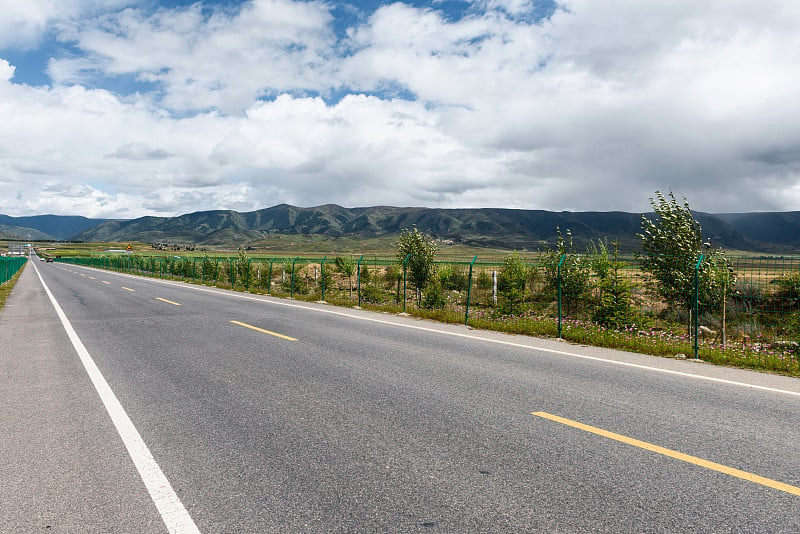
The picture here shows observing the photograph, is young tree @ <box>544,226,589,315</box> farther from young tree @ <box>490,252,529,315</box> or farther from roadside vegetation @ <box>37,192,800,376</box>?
young tree @ <box>490,252,529,315</box>

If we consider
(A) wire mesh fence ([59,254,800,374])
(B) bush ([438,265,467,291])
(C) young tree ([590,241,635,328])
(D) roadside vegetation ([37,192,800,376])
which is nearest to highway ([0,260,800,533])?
(A) wire mesh fence ([59,254,800,374])

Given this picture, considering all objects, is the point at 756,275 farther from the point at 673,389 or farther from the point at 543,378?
the point at 543,378

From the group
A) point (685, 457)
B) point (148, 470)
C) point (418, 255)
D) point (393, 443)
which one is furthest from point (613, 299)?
point (418, 255)

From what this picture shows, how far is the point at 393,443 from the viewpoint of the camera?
177 inches

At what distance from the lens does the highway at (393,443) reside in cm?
330

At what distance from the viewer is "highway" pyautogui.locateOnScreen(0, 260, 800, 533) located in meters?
3.30

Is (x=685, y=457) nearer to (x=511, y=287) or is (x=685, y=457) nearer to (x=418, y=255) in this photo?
(x=511, y=287)

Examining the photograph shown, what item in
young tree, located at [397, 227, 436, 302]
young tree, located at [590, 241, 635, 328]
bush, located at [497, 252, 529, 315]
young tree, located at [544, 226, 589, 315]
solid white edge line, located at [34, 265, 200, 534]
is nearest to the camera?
solid white edge line, located at [34, 265, 200, 534]

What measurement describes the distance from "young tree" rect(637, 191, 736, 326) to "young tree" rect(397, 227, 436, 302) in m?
10.0

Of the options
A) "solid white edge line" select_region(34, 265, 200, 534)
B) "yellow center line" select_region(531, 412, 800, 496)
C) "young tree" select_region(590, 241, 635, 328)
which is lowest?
"solid white edge line" select_region(34, 265, 200, 534)

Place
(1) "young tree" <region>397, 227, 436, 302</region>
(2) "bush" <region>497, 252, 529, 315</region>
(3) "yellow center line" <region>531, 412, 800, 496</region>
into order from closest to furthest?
(3) "yellow center line" <region>531, 412, 800, 496</region>
(2) "bush" <region>497, 252, 529, 315</region>
(1) "young tree" <region>397, 227, 436, 302</region>

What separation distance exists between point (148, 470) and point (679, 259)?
13.3 m

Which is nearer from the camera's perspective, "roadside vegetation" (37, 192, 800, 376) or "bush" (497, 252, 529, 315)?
"roadside vegetation" (37, 192, 800, 376)

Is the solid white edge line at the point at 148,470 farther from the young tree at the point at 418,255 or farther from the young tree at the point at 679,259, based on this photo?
the young tree at the point at 418,255
